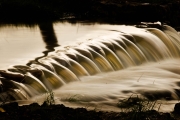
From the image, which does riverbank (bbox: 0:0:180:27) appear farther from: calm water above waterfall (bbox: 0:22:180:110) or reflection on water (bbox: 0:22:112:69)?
calm water above waterfall (bbox: 0:22:180:110)

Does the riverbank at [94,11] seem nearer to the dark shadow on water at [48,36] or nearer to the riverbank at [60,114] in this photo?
the dark shadow on water at [48,36]

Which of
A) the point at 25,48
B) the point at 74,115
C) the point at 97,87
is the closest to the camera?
the point at 74,115

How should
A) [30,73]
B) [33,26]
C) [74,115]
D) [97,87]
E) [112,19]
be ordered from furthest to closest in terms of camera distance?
1. [112,19]
2. [33,26]
3. [97,87]
4. [30,73]
5. [74,115]

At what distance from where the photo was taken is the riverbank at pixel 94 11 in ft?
48.7

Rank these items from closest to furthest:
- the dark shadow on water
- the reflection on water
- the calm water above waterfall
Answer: the calm water above waterfall
the reflection on water
the dark shadow on water

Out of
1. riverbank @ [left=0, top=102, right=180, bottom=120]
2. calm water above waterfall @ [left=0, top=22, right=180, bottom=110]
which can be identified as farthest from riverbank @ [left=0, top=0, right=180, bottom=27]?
A: riverbank @ [left=0, top=102, right=180, bottom=120]

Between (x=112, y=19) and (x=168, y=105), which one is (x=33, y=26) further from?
(x=168, y=105)

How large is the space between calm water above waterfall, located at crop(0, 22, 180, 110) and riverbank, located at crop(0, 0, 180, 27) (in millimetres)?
1716

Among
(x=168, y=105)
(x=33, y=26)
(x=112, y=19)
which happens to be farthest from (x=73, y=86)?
(x=112, y=19)

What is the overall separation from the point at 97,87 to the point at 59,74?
2.32 ft

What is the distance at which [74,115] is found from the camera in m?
5.16

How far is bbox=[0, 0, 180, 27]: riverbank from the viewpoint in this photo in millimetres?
14852

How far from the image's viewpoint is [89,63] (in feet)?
28.6

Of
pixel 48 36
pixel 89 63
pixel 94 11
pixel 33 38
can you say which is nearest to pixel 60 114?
pixel 89 63
